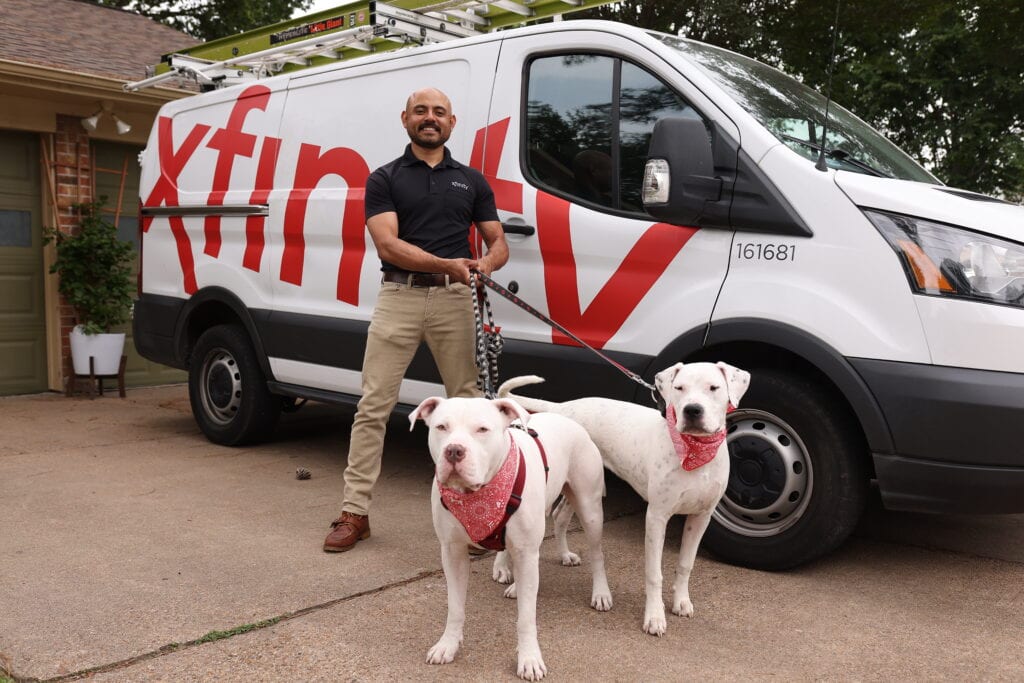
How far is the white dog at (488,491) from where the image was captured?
271cm

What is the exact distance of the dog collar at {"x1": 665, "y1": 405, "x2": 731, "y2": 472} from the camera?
3209 millimetres

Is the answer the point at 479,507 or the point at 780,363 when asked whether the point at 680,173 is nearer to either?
the point at 780,363

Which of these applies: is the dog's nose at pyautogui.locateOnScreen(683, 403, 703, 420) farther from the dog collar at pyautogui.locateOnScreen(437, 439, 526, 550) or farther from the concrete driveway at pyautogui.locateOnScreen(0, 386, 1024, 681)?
the concrete driveway at pyautogui.locateOnScreen(0, 386, 1024, 681)

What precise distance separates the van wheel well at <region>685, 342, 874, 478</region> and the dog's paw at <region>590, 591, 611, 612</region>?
3.54 ft

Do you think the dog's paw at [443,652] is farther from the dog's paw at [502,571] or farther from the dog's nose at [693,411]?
the dog's nose at [693,411]

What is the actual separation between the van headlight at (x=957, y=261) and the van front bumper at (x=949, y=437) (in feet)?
0.95

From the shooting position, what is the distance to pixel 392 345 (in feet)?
13.9

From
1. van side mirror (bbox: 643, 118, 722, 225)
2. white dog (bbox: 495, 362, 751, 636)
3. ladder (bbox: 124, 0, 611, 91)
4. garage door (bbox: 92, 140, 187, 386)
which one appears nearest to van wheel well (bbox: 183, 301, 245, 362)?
ladder (bbox: 124, 0, 611, 91)

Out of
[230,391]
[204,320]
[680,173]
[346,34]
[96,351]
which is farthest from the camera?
[96,351]

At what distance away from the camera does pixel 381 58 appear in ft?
17.4

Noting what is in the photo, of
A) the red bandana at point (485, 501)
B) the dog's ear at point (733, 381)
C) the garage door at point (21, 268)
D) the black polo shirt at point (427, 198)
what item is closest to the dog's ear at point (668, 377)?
the dog's ear at point (733, 381)

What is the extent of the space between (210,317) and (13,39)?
440cm

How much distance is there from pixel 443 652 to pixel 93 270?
670 centimetres

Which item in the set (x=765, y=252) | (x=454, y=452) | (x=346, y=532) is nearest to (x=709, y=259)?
(x=765, y=252)
